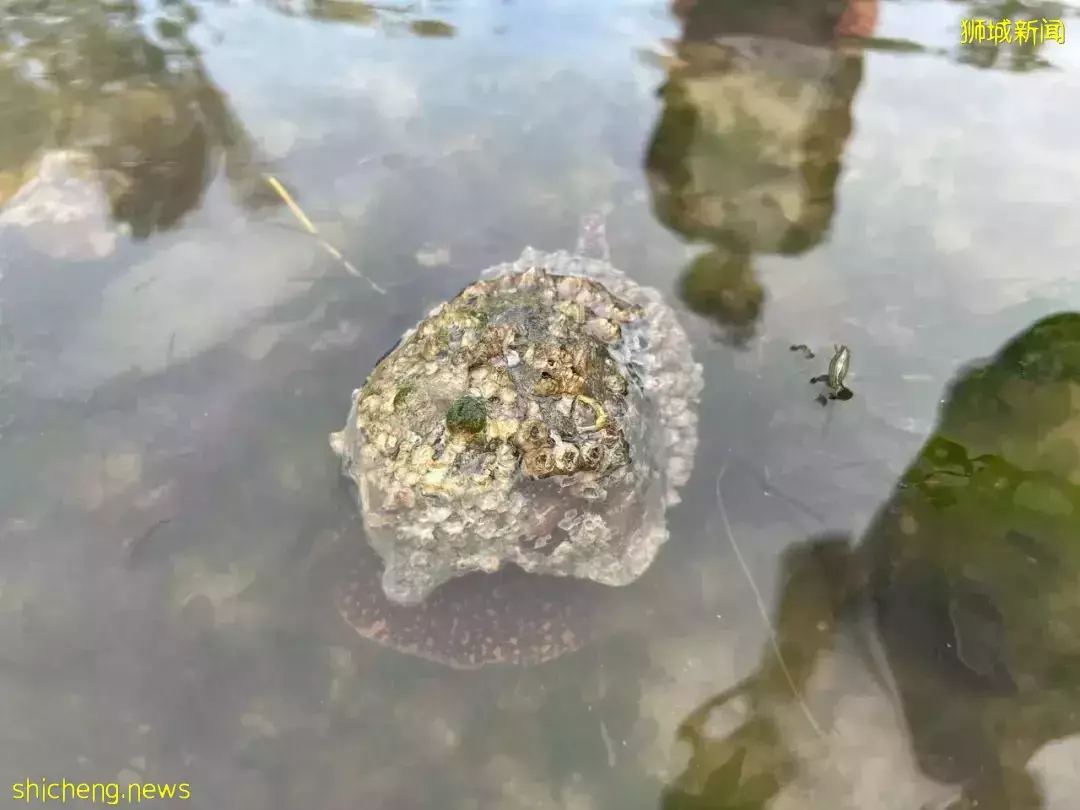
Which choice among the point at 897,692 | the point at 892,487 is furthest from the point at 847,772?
the point at 892,487

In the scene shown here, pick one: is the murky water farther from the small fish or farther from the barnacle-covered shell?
the barnacle-covered shell

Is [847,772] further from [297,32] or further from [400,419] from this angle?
[297,32]

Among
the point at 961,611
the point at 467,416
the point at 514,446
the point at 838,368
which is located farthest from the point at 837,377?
the point at 467,416

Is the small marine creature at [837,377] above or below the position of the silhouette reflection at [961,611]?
above

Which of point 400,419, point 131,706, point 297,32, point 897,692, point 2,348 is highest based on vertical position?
point 297,32

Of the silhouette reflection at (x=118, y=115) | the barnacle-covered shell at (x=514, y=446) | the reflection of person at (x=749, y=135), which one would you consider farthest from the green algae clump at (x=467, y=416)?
the silhouette reflection at (x=118, y=115)

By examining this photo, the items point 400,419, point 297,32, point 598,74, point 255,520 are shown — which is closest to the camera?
point 400,419

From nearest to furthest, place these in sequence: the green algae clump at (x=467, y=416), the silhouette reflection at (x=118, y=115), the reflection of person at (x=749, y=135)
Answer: the green algae clump at (x=467, y=416) → the reflection of person at (x=749, y=135) → the silhouette reflection at (x=118, y=115)

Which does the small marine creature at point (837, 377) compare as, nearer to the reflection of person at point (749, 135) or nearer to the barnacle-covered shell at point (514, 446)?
the reflection of person at point (749, 135)
